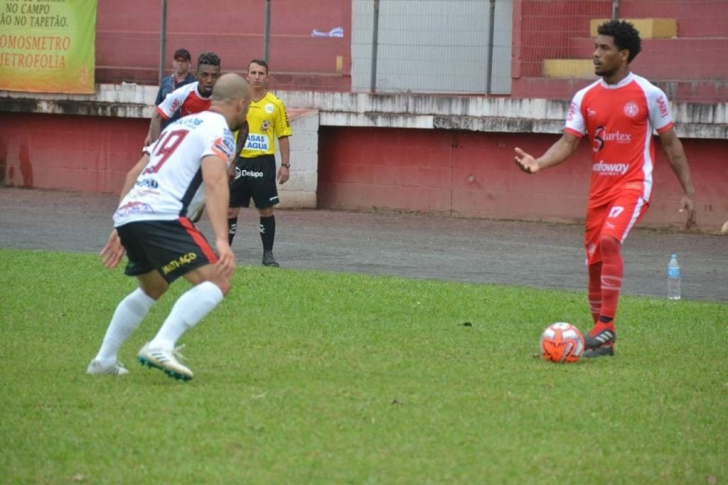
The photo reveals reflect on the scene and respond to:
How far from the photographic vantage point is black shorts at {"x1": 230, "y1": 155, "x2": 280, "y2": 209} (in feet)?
45.5

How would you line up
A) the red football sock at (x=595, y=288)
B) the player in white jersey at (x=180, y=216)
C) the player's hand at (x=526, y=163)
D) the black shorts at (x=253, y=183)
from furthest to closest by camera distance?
the black shorts at (x=253, y=183), the red football sock at (x=595, y=288), the player's hand at (x=526, y=163), the player in white jersey at (x=180, y=216)

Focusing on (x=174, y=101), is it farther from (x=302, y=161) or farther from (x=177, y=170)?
(x=302, y=161)

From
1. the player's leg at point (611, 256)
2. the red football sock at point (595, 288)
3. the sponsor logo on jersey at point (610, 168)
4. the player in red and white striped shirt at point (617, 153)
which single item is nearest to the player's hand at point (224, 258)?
the player in red and white striped shirt at point (617, 153)

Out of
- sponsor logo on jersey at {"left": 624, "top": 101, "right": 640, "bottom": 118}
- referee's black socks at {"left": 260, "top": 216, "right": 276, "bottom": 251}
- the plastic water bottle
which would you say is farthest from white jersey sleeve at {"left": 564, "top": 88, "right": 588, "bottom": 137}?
referee's black socks at {"left": 260, "top": 216, "right": 276, "bottom": 251}

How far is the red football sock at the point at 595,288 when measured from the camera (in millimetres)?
9320

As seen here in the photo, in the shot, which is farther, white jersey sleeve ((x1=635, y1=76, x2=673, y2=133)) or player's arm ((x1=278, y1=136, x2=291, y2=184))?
player's arm ((x1=278, y1=136, x2=291, y2=184))

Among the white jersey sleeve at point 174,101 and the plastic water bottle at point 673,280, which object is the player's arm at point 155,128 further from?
the plastic water bottle at point 673,280

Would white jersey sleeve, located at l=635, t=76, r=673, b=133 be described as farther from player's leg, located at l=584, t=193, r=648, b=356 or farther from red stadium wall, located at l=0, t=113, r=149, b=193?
red stadium wall, located at l=0, t=113, r=149, b=193

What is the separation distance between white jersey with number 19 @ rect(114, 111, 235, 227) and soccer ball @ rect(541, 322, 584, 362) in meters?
2.54

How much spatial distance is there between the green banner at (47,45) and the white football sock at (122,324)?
16518 millimetres

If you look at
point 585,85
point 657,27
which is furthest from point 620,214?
point 657,27

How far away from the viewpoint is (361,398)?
7.00 meters

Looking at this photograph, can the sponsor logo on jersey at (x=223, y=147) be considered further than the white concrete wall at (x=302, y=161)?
No

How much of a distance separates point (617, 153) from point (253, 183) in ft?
18.8
